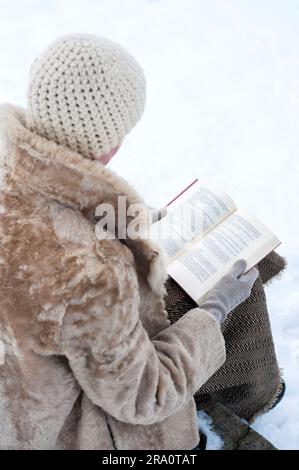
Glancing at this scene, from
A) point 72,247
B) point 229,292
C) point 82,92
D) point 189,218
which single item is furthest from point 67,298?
point 189,218

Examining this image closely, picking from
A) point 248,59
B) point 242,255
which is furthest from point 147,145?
point 242,255

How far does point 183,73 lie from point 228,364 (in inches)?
87.7

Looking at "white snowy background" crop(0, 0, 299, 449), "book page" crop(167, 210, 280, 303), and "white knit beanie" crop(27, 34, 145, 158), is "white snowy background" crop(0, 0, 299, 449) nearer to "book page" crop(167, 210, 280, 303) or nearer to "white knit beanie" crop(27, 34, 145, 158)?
"book page" crop(167, 210, 280, 303)

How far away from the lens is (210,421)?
4.62ft

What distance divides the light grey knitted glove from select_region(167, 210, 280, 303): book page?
0.11 feet

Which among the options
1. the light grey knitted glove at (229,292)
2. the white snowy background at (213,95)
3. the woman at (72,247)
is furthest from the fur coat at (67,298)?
the white snowy background at (213,95)

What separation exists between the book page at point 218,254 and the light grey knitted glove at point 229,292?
0.11 feet

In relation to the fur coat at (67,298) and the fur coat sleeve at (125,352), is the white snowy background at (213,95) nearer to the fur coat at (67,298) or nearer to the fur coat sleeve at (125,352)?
Answer: the fur coat sleeve at (125,352)

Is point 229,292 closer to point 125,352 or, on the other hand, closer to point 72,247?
point 125,352

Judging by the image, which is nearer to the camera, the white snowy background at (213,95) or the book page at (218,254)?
the book page at (218,254)

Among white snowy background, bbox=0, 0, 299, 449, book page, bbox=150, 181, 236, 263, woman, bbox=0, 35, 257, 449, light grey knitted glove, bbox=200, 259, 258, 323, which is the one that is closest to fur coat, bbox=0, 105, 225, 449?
woman, bbox=0, 35, 257, 449

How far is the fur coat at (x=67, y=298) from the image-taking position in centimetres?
90

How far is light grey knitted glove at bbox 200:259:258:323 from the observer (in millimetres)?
1238

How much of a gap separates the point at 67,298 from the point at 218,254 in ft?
1.90
